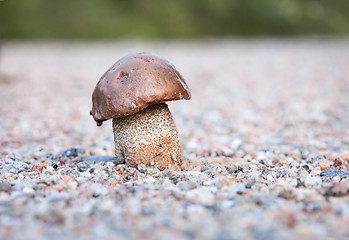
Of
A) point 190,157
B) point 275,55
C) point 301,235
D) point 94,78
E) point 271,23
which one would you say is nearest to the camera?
point 301,235

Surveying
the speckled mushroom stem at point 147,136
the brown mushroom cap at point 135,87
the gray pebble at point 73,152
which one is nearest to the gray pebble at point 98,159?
the gray pebble at point 73,152

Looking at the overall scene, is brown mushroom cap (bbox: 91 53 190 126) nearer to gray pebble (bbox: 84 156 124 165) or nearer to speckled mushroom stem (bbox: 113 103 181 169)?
speckled mushroom stem (bbox: 113 103 181 169)

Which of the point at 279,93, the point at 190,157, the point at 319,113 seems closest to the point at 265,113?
the point at 319,113

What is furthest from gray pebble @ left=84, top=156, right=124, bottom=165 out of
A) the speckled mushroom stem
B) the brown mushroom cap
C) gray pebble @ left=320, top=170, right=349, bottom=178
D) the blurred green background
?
the blurred green background

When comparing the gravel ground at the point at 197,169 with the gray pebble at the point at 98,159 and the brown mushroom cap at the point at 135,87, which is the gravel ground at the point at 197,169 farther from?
the brown mushroom cap at the point at 135,87

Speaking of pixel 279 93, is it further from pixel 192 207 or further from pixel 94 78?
pixel 192 207

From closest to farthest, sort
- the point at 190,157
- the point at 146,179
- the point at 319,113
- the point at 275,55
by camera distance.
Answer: the point at 146,179, the point at 190,157, the point at 319,113, the point at 275,55
